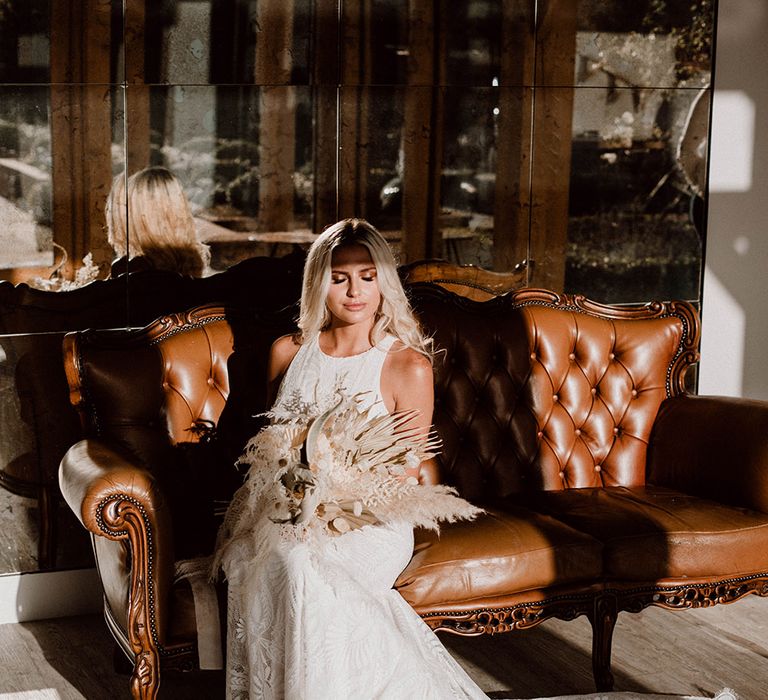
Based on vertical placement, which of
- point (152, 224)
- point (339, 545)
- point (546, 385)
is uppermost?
point (152, 224)

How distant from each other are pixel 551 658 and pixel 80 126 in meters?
2.46

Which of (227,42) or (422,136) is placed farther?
(422,136)

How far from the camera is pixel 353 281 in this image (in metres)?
3.29

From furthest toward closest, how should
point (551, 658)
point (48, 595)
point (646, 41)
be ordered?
point (646, 41)
point (48, 595)
point (551, 658)

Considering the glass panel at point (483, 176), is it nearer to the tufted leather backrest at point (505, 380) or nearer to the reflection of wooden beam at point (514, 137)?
the reflection of wooden beam at point (514, 137)

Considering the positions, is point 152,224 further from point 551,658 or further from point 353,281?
point 551,658

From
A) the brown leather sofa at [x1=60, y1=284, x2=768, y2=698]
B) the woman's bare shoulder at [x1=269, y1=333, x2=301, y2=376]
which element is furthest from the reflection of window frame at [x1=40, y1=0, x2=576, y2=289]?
the woman's bare shoulder at [x1=269, y1=333, x2=301, y2=376]

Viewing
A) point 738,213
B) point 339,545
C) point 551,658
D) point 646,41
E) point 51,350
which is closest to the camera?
point 339,545

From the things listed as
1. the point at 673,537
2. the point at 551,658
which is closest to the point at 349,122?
the point at 673,537

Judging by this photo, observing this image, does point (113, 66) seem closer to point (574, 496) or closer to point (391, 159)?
point (391, 159)

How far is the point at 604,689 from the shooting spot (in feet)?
10.8

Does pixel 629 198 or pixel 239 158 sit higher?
pixel 239 158

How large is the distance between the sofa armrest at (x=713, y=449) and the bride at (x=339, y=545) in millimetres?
894

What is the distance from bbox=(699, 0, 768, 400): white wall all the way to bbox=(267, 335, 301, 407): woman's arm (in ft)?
7.22
